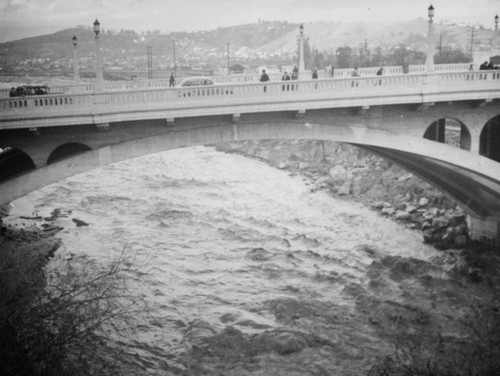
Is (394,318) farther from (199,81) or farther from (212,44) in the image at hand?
(212,44)

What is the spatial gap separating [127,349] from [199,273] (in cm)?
578

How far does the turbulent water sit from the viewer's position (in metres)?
17.0

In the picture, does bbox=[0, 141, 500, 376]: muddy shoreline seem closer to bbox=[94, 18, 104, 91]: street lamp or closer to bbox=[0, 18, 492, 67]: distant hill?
bbox=[94, 18, 104, 91]: street lamp

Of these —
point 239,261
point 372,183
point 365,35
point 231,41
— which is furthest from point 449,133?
point 365,35

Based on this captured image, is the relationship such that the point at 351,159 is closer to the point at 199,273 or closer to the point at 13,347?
the point at 199,273

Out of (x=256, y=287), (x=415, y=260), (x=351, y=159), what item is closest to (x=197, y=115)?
(x=256, y=287)

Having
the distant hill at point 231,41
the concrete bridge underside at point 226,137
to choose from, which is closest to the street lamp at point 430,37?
the concrete bridge underside at point 226,137

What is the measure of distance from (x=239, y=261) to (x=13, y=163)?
9.07 meters

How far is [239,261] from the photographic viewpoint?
23.4 m

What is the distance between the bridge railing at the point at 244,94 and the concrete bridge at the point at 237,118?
0.03 meters

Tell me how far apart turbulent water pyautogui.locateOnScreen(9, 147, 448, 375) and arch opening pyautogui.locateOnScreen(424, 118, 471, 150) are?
452 cm

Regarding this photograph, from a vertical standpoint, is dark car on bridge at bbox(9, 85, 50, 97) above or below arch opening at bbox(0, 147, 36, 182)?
above

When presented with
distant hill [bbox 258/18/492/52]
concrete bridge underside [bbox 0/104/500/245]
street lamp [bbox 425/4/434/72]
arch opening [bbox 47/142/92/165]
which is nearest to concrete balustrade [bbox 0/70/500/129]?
street lamp [bbox 425/4/434/72]

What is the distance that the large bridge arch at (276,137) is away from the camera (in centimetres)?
1736
